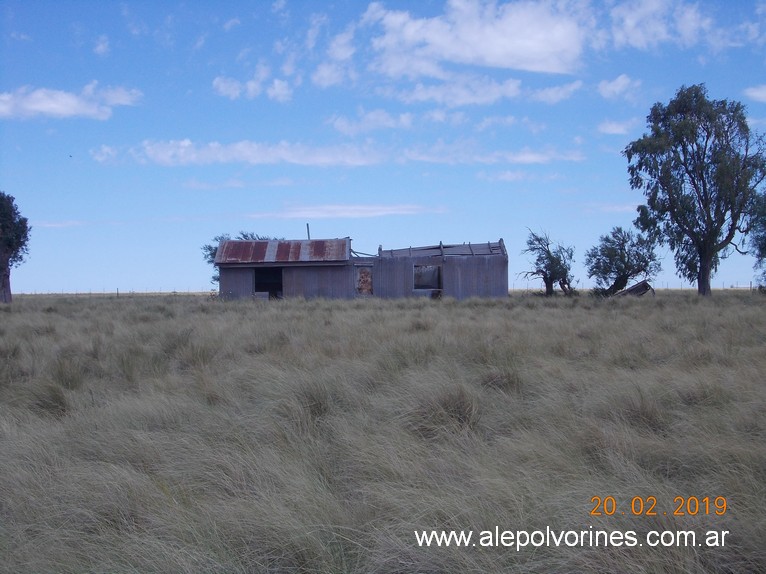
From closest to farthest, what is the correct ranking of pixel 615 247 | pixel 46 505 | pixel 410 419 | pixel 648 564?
1. pixel 648 564
2. pixel 46 505
3. pixel 410 419
4. pixel 615 247

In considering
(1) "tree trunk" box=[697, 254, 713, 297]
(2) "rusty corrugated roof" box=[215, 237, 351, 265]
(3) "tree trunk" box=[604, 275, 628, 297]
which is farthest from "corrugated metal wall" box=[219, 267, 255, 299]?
(1) "tree trunk" box=[697, 254, 713, 297]

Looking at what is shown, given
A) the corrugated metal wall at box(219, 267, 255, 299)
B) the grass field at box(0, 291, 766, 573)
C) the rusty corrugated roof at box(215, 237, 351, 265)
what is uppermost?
the rusty corrugated roof at box(215, 237, 351, 265)

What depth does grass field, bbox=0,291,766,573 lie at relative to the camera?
3.47 meters

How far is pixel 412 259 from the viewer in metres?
32.7

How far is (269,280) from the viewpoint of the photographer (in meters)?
33.9

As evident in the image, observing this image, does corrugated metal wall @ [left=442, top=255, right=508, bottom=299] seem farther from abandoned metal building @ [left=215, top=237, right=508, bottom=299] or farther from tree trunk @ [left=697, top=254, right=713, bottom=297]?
tree trunk @ [left=697, top=254, right=713, bottom=297]

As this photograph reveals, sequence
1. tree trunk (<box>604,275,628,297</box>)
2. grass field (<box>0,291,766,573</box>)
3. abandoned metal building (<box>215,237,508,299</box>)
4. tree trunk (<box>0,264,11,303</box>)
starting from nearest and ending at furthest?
1. grass field (<box>0,291,766,573</box>)
2. abandoned metal building (<box>215,237,508,299</box>)
3. tree trunk (<box>0,264,11,303</box>)
4. tree trunk (<box>604,275,628,297</box>)

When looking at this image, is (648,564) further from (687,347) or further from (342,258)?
(342,258)

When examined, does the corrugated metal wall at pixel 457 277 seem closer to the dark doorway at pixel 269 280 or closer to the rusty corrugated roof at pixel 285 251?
the rusty corrugated roof at pixel 285 251

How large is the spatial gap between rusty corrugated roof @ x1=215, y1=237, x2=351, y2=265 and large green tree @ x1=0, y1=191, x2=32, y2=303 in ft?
44.7

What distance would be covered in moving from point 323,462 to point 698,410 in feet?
11.2

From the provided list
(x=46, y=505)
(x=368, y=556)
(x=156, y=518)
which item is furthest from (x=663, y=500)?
(x=46, y=505)

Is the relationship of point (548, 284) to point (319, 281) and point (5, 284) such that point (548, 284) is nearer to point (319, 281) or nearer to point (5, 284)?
point (319, 281)

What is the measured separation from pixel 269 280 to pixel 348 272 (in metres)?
4.42
